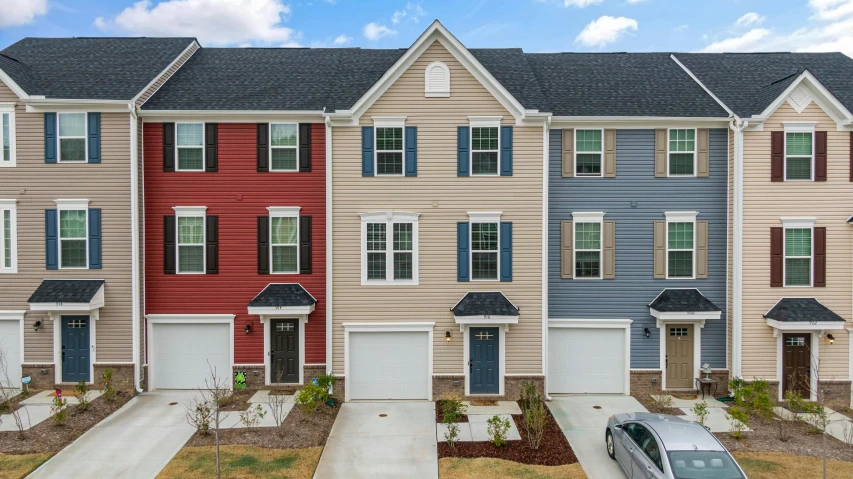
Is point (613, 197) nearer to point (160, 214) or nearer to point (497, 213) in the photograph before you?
point (497, 213)

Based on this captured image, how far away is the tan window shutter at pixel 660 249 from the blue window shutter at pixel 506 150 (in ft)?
17.7

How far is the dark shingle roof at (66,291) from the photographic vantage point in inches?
583

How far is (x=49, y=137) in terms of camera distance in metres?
15.3

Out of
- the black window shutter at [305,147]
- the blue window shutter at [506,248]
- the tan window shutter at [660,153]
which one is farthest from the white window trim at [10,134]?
the tan window shutter at [660,153]

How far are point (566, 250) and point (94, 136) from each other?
15.9 m

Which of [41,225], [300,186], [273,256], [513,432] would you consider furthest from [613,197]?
[41,225]

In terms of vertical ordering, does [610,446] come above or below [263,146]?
below

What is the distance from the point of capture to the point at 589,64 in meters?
18.9

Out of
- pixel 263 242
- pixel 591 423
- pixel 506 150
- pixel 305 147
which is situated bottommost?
pixel 591 423

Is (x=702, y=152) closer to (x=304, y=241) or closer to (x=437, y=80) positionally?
(x=437, y=80)

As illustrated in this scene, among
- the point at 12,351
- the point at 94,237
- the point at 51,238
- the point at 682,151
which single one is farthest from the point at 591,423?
the point at 12,351

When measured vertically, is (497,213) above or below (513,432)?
above

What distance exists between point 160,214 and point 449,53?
429 inches

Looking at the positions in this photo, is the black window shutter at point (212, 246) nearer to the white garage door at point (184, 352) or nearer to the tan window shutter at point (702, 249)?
the white garage door at point (184, 352)
